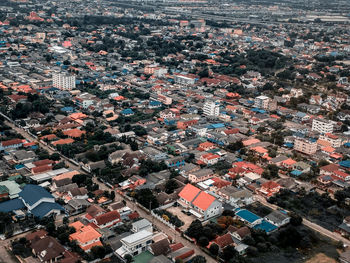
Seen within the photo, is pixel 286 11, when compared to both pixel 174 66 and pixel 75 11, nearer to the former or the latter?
pixel 75 11

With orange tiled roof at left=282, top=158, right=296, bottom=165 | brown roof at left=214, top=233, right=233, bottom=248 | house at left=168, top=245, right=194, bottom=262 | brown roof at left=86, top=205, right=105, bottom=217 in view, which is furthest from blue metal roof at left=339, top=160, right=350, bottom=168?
brown roof at left=86, top=205, right=105, bottom=217

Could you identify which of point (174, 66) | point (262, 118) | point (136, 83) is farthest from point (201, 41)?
point (262, 118)

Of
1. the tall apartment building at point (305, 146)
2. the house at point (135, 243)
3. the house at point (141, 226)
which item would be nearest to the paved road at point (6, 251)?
the house at point (135, 243)

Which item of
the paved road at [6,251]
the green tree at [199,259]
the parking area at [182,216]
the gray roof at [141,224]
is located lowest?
the paved road at [6,251]

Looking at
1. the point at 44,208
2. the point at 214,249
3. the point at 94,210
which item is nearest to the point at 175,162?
the point at 94,210

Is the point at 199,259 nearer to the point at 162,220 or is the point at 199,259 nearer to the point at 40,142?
the point at 162,220

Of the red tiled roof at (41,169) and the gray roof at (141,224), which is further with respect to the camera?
the red tiled roof at (41,169)

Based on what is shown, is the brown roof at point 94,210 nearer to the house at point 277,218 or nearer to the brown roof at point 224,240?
the brown roof at point 224,240
